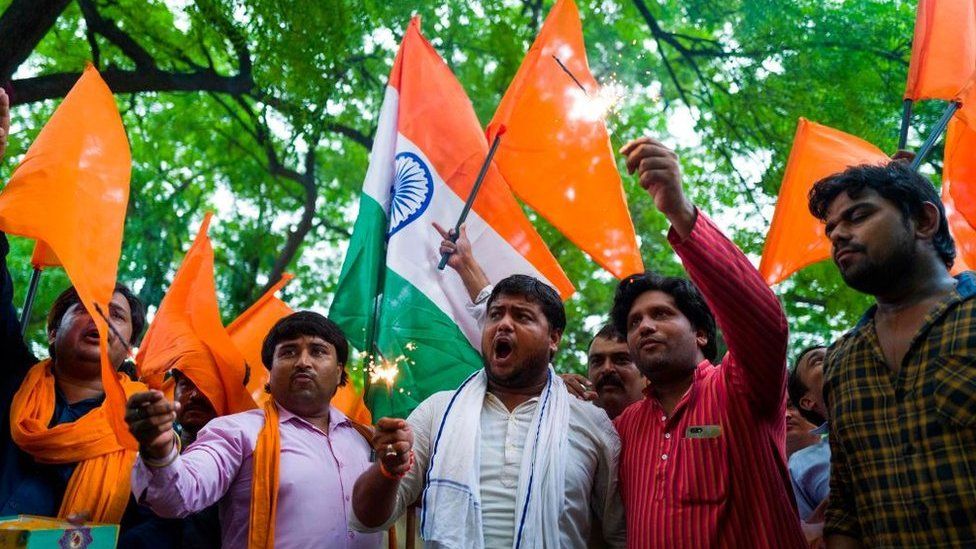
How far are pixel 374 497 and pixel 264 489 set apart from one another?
459 mm

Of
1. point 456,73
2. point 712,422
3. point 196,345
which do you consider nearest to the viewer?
point 712,422

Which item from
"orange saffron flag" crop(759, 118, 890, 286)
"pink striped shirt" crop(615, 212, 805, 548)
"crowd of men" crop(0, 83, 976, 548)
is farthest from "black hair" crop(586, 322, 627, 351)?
"pink striped shirt" crop(615, 212, 805, 548)

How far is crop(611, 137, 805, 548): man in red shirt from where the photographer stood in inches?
95.6

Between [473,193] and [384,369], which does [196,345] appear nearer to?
[384,369]

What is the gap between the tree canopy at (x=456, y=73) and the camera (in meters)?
6.42

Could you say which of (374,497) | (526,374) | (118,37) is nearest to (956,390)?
(526,374)

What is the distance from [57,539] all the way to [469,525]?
119 cm

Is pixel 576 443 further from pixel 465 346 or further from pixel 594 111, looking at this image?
pixel 594 111

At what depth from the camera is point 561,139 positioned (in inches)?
164

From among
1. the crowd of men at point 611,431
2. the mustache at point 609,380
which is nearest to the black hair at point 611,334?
the mustache at point 609,380

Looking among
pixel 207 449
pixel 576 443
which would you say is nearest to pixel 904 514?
pixel 576 443

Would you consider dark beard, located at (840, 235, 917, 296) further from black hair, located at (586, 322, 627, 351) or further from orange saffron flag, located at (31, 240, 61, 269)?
orange saffron flag, located at (31, 240, 61, 269)

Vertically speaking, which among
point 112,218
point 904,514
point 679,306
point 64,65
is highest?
point 64,65

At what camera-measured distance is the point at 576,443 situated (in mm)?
2877
